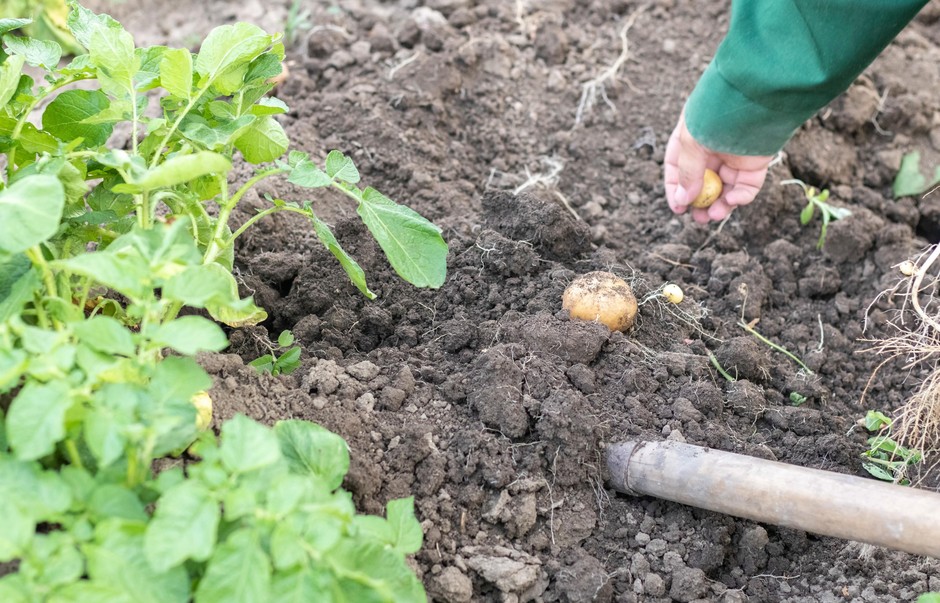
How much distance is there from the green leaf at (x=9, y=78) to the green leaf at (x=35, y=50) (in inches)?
6.6

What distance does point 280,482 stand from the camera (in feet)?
4.64

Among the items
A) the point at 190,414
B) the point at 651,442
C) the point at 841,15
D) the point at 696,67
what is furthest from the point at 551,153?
the point at 190,414

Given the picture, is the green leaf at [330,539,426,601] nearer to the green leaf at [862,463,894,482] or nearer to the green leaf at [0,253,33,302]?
the green leaf at [0,253,33,302]

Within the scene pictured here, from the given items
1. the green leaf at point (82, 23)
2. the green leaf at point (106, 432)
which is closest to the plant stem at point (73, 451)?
the green leaf at point (106, 432)

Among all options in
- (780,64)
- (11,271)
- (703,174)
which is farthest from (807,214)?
(11,271)

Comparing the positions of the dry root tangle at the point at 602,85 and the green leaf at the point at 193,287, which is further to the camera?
the dry root tangle at the point at 602,85

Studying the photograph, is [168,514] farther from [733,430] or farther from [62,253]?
[733,430]

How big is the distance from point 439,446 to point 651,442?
504 millimetres

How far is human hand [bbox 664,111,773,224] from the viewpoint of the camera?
3.01 meters

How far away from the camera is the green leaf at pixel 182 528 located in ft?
4.35

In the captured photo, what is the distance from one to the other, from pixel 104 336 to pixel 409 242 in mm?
874

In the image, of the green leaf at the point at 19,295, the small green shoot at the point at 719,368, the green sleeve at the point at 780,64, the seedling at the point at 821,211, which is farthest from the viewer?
the seedling at the point at 821,211

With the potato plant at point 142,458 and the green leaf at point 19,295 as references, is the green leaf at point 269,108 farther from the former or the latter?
the green leaf at point 19,295

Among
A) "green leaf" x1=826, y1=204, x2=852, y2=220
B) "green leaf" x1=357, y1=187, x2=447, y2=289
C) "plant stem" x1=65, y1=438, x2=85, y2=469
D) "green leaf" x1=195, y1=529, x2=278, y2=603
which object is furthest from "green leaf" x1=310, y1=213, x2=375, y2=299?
"green leaf" x1=826, y1=204, x2=852, y2=220
